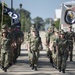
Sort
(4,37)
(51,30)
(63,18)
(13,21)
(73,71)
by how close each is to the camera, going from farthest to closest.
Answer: (13,21), (63,18), (51,30), (73,71), (4,37)

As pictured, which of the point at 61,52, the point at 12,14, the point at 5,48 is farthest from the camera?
the point at 12,14

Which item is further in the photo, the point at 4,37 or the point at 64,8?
the point at 64,8

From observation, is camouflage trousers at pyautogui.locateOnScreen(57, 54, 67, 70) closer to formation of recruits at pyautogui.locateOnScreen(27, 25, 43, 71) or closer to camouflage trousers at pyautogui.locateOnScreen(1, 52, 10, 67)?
formation of recruits at pyautogui.locateOnScreen(27, 25, 43, 71)

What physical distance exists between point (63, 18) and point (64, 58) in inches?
266

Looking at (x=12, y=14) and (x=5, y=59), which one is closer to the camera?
(x=5, y=59)

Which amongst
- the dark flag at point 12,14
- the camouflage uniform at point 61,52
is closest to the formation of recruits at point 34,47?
the camouflage uniform at point 61,52

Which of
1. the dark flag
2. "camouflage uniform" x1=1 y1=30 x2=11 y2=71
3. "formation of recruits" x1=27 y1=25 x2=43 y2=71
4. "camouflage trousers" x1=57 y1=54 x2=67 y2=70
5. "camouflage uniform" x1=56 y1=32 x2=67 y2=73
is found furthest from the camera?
the dark flag

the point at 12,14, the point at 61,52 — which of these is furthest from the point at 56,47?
the point at 12,14

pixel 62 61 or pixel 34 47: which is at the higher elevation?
pixel 34 47

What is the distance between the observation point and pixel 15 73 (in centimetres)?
1285

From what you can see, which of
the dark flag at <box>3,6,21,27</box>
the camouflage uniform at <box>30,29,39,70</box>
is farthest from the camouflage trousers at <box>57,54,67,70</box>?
the dark flag at <box>3,6,21,27</box>

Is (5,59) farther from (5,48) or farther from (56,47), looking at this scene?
(56,47)

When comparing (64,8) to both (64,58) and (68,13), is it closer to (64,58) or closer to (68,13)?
(68,13)

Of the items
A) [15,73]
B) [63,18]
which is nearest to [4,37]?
[15,73]
